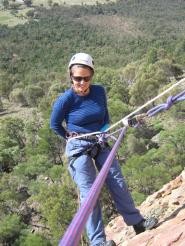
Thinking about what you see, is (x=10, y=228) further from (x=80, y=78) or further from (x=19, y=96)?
(x=19, y=96)

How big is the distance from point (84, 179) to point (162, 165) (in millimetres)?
32327

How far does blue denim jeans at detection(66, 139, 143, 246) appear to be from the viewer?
194 inches

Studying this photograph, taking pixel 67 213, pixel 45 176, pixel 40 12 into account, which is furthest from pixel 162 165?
pixel 40 12

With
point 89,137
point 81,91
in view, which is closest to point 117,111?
point 89,137

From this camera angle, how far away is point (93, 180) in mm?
5055

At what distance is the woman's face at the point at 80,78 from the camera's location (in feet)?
16.0

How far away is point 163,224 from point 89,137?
50.8 inches

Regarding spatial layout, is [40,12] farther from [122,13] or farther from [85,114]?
[85,114]

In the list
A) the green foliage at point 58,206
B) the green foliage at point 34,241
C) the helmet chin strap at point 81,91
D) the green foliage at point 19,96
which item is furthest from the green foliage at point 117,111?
the helmet chin strap at point 81,91

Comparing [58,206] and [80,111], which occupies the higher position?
[80,111]

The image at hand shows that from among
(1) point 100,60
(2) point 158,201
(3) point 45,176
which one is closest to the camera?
(2) point 158,201

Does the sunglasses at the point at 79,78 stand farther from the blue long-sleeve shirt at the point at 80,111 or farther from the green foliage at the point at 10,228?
the green foliage at the point at 10,228

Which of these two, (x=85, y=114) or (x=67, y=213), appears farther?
(x=67, y=213)

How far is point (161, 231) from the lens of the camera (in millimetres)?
5023
